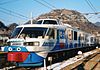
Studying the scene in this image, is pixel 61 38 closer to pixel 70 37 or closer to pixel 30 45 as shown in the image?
pixel 70 37

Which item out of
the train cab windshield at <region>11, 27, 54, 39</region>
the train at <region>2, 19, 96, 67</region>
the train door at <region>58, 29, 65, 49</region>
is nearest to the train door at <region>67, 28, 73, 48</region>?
the train door at <region>58, 29, 65, 49</region>

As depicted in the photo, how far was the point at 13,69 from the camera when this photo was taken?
15766mm

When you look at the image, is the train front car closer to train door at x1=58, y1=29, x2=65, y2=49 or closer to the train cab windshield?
the train cab windshield

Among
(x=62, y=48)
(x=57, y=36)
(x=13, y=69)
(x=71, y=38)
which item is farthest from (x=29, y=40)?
(x=71, y=38)

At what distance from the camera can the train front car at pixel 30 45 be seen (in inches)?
596

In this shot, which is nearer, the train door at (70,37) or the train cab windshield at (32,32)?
the train cab windshield at (32,32)

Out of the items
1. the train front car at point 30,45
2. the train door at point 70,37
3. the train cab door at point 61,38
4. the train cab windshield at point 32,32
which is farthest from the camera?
the train door at point 70,37

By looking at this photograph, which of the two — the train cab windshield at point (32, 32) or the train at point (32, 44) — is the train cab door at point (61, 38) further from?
the train cab windshield at point (32, 32)

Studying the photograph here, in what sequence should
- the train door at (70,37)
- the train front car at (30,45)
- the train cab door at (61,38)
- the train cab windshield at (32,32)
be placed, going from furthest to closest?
1. the train door at (70,37)
2. the train cab door at (61,38)
3. the train cab windshield at (32,32)
4. the train front car at (30,45)

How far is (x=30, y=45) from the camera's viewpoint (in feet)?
50.4

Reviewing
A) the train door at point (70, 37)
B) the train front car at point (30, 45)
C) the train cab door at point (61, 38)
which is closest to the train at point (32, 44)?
the train front car at point (30, 45)

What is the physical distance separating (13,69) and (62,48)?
17.6ft

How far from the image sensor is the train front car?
15.1 meters

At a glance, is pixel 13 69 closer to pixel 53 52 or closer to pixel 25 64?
pixel 25 64
